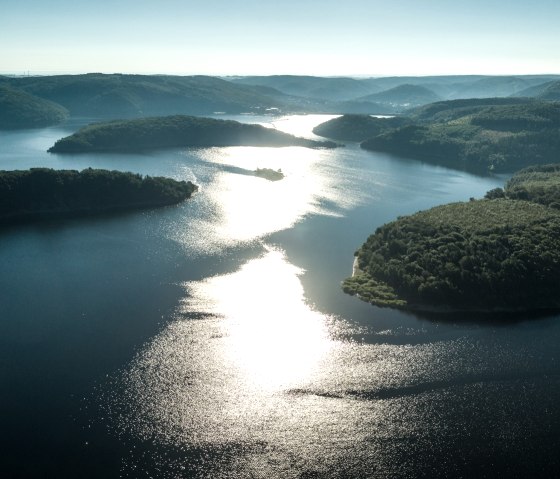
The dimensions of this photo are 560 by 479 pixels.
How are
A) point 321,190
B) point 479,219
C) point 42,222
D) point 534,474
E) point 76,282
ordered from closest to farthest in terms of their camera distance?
1. point 534,474
2. point 76,282
3. point 479,219
4. point 42,222
5. point 321,190

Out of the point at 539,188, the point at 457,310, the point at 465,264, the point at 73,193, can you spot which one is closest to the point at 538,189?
the point at 539,188

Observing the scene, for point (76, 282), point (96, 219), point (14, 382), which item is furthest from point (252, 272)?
point (96, 219)

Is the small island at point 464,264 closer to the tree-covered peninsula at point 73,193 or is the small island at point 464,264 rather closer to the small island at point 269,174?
the tree-covered peninsula at point 73,193

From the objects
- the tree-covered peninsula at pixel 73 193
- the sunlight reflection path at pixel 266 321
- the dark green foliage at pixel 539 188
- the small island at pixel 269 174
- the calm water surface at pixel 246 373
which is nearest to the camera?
the calm water surface at pixel 246 373

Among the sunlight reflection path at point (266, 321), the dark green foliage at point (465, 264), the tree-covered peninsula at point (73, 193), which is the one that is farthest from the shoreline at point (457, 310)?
the tree-covered peninsula at point (73, 193)

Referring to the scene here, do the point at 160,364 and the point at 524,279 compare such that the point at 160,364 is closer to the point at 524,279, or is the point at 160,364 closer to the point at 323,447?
the point at 323,447
